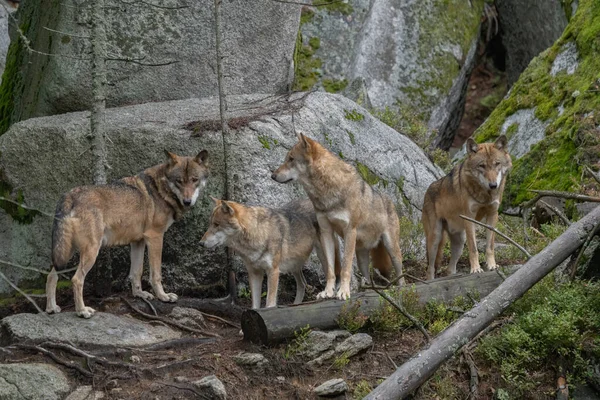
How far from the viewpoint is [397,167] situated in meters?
14.4

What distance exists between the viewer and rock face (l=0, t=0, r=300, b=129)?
14164 millimetres

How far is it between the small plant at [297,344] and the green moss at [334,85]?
9905 millimetres

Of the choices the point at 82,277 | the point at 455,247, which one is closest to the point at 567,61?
the point at 455,247

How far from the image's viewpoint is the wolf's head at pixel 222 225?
1123 centimetres

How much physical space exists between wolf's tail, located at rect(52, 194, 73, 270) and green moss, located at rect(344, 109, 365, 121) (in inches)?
202

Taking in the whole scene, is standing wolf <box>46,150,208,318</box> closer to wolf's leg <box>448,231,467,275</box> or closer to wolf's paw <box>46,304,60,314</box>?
wolf's paw <box>46,304,60,314</box>

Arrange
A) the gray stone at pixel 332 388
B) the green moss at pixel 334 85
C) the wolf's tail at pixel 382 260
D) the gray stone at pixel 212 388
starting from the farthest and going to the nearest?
1. the green moss at pixel 334 85
2. the wolf's tail at pixel 382 260
3. the gray stone at pixel 332 388
4. the gray stone at pixel 212 388

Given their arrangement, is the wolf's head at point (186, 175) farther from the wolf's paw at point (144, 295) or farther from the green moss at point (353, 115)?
the green moss at point (353, 115)

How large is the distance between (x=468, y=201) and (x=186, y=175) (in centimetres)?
391

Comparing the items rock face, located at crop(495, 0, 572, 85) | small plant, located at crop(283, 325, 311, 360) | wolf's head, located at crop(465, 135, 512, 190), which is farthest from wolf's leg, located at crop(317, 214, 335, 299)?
rock face, located at crop(495, 0, 572, 85)

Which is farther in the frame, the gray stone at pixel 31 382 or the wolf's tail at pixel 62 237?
the wolf's tail at pixel 62 237

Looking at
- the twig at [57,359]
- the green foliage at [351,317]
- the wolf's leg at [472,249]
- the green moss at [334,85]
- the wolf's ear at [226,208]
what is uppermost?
the green moss at [334,85]

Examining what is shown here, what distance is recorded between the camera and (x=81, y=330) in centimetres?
1030

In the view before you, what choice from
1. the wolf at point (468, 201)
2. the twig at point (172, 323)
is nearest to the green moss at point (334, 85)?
the wolf at point (468, 201)
